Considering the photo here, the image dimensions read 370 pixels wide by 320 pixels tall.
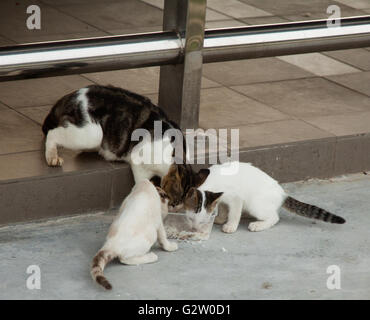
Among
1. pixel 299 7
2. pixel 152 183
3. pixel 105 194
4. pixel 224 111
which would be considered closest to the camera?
pixel 152 183

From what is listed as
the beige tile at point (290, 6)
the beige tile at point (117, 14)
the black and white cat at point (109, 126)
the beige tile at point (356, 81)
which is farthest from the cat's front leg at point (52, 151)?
the beige tile at point (290, 6)

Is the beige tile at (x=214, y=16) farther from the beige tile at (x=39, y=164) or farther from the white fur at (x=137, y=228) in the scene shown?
the white fur at (x=137, y=228)

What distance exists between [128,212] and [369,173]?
205 centimetres

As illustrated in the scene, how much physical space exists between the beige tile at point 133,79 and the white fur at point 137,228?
1.95m

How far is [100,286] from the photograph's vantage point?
4.57 metres

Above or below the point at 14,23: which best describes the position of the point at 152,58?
above

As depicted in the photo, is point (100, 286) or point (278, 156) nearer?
point (100, 286)

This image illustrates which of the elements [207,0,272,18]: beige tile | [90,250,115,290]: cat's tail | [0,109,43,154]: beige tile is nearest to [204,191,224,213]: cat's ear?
[90,250,115,290]: cat's tail

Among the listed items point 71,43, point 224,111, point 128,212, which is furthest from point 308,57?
point 128,212

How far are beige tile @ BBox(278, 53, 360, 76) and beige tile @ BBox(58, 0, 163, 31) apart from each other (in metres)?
1.35

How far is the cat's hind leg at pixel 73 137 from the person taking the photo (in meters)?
5.48

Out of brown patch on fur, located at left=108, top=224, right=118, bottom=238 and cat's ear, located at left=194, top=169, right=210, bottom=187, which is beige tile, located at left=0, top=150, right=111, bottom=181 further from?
brown patch on fur, located at left=108, top=224, right=118, bottom=238

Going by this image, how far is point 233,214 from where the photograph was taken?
5312 millimetres

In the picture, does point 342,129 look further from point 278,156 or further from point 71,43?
point 71,43
